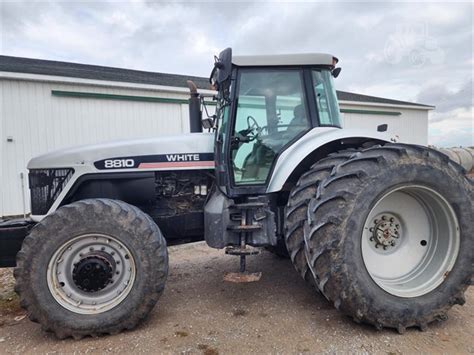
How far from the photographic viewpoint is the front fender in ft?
9.93

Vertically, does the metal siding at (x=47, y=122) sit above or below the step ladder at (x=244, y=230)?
above

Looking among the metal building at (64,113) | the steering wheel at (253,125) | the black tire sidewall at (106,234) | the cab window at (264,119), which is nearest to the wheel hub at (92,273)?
the black tire sidewall at (106,234)

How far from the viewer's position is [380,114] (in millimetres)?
14727

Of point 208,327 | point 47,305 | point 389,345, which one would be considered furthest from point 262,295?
point 47,305

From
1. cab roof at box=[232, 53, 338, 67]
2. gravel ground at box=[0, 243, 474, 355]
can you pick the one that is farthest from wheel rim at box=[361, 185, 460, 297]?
cab roof at box=[232, 53, 338, 67]

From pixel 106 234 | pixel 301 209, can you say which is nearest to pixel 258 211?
pixel 301 209

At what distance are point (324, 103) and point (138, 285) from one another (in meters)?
2.42

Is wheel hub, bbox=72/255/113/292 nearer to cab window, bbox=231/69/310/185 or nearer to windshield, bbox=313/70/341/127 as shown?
cab window, bbox=231/69/310/185

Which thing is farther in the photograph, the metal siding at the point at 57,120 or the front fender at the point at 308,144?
the metal siding at the point at 57,120

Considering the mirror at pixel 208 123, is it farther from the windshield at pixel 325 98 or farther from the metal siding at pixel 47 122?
the metal siding at pixel 47 122

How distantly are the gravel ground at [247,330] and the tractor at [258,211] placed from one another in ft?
0.44

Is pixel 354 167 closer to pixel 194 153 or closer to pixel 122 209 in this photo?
pixel 194 153

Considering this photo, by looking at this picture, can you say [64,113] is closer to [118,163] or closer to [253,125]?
[118,163]

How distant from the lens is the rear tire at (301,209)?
280 centimetres
